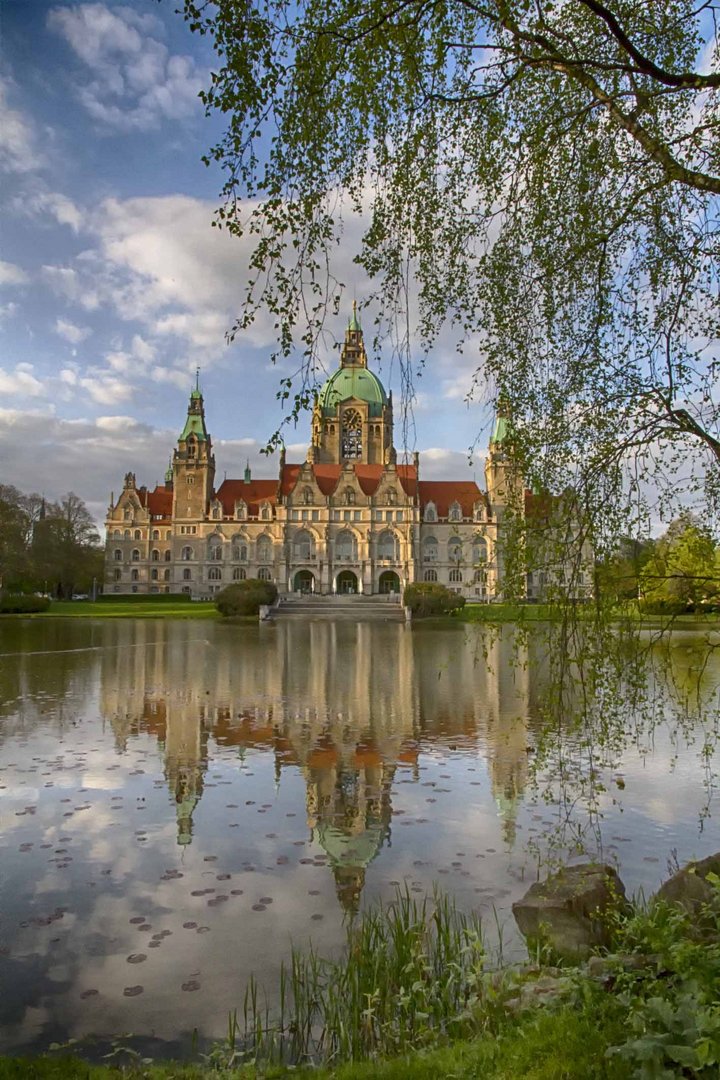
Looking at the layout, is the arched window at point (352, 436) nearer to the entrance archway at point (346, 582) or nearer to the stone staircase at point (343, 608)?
the entrance archway at point (346, 582)

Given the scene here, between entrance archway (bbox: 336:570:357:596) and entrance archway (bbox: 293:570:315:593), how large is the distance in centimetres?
309

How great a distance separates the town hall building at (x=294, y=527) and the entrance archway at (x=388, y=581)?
0.13m

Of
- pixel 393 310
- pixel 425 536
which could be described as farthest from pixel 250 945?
pixel 425 536

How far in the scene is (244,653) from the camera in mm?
29812

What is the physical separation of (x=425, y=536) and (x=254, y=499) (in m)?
20.6

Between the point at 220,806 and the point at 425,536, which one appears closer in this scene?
the point at 220,806

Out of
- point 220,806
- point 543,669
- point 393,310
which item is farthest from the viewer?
point 543,669

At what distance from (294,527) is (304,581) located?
6398 mm

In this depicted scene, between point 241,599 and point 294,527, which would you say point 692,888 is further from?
point 294,527

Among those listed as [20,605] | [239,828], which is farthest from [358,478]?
[239,828]

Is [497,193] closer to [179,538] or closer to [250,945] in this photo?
[250,945]

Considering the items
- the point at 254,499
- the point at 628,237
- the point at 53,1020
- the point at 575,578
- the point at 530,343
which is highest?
the point at 254,499

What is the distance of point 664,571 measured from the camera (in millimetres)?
5723

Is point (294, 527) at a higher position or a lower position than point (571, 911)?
higher
